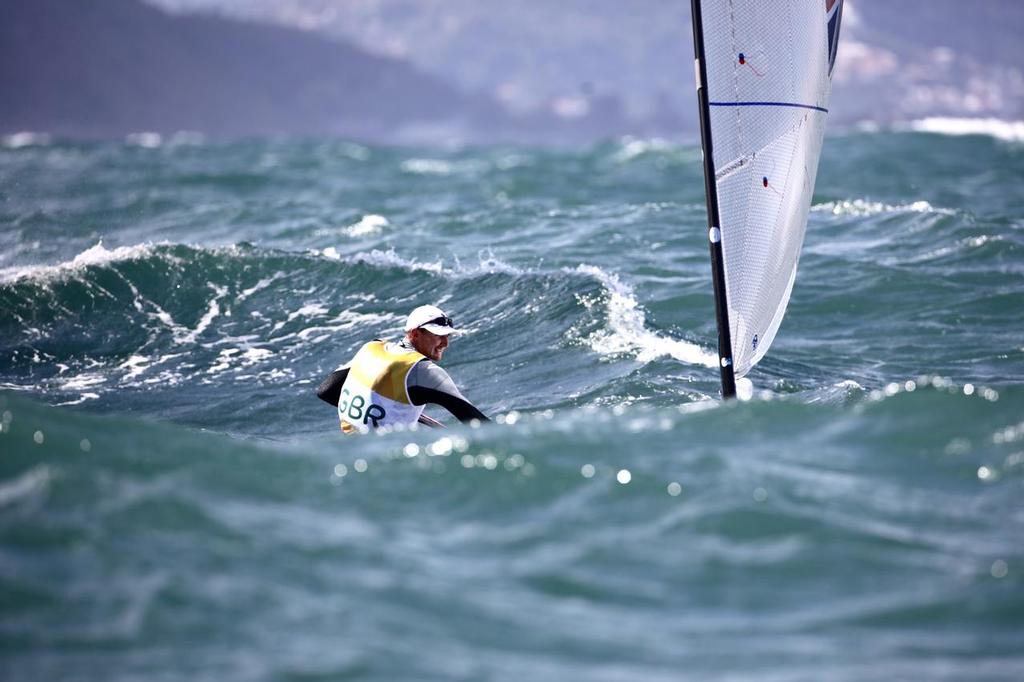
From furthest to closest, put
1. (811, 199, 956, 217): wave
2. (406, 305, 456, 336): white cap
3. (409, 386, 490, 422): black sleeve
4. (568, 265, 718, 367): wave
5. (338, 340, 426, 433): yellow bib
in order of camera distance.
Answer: (811, 199, 956, 217): wave → (568, 265, 718, 367): wave → (406, 305, 456, 336): white cap → (338, 340, 426, 433): yellow bib → (409, 386, 490, 422): black sleeve

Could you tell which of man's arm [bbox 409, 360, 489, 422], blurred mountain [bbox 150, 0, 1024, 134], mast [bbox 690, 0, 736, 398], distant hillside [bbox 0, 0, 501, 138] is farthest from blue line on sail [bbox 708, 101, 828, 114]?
blurred mountain [bbox 150, 0, 1024, 134]

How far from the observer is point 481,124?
147125mm

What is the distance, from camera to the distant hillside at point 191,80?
123312mm

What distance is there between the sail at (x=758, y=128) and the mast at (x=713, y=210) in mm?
35

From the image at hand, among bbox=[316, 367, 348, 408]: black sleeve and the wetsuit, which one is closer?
the wetsuit

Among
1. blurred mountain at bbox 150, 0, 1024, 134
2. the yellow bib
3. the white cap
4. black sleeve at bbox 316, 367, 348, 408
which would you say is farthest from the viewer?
blurred mountain at bbox 150, 0, 1024, 134

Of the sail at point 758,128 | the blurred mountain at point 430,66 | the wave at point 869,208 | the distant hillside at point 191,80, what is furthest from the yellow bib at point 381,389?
the blurred mountain at point 430,66

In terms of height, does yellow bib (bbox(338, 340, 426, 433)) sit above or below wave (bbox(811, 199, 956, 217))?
below

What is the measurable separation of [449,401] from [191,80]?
5149 inches

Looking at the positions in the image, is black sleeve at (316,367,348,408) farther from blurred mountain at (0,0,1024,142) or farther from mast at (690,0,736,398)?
blurred mountain at (0,0,1024,142)

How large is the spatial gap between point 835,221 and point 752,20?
36.4 ft

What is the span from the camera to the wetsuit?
304 inches

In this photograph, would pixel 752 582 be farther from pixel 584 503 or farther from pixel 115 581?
pixel 115 581

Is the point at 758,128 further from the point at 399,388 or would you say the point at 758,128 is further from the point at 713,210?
the point at 399,388
